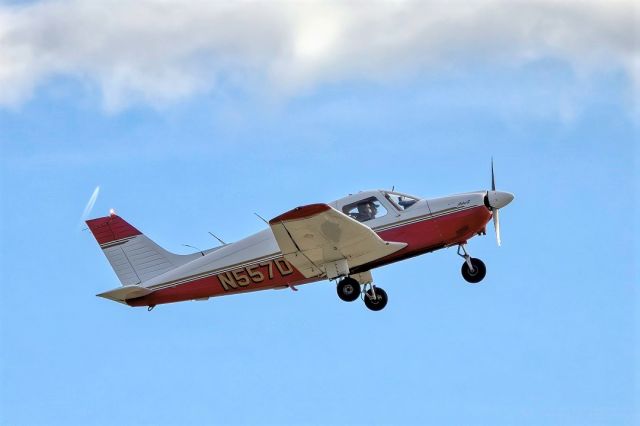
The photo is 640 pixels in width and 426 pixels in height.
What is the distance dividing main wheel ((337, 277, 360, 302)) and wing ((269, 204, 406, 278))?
0.87ft

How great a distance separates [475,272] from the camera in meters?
23.1

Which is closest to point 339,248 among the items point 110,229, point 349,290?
point 349,290

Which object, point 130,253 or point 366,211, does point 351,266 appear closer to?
point 366,211

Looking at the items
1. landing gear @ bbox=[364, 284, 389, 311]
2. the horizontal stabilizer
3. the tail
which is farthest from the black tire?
the horizontal stabilizer

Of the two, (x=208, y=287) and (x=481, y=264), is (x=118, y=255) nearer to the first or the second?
(x=208, y=287)

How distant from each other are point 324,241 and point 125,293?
4631 mm

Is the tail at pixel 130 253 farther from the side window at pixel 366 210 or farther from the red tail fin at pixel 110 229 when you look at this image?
the side window at pixel 366 210

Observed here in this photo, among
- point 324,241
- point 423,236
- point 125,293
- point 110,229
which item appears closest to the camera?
point 324,241

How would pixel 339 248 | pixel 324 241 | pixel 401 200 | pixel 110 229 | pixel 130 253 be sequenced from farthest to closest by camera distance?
pixel 110 229, pixel 130 253, pixel 401 200, pixel 339 248, pixel 324 241

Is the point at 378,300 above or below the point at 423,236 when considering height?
below

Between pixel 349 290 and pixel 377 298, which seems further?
pixel 377 298

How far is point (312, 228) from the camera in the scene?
21.7 metres

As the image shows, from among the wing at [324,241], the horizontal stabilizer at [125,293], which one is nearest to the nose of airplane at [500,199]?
the wing at [324,241]

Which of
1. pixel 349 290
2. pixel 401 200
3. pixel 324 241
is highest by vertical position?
pixel 401 200
